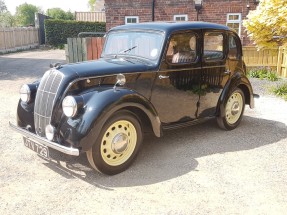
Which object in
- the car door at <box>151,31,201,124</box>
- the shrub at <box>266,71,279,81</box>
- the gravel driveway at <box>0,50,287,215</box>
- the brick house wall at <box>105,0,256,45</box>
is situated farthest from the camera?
the brick house wall at <box>105,0,256,45</box>

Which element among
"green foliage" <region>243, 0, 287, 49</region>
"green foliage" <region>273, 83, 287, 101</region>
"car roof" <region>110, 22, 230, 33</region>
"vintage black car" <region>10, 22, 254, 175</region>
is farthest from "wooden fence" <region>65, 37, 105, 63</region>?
"green foliage" <region>273, 83, 287, 101</region>

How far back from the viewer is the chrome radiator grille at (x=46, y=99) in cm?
373

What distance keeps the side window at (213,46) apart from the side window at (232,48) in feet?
0.77

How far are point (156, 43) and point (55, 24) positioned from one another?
22329 millimetres

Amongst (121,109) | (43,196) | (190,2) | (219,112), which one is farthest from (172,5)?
(43,196)

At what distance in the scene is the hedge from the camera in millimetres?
24312

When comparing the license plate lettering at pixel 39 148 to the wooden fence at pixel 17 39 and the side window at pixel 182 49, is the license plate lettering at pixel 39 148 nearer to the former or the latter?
the side window at pixel 182 49

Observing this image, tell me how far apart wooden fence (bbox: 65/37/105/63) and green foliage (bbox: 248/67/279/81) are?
5482 millimetres

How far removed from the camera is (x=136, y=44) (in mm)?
4574

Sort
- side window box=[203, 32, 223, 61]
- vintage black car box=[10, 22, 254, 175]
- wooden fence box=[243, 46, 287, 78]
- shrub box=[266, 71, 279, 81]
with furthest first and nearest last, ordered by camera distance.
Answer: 1. wooden fence box=[243, 46, 287, 78]
2. shrub box=[266, 71, 279, 81]
3. side window box=[203, 32, 223, 61]
4. vintage black car box=[10, 22, 254, 175]

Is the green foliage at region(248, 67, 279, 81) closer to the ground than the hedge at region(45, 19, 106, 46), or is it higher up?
closer to the ground

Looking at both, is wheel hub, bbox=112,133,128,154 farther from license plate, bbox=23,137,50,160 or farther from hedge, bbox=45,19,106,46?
hedge, bbox=45,19,106,46

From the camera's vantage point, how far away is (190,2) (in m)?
14.6

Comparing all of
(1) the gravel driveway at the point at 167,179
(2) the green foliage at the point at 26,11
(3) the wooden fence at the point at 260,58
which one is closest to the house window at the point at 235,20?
(3) the wooden fence at the point at 260,58
